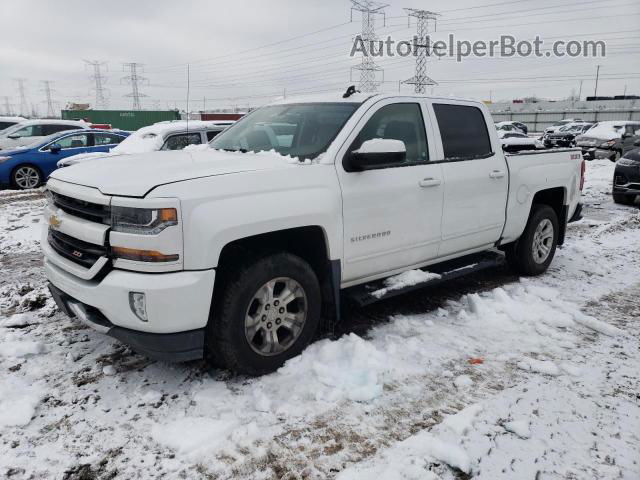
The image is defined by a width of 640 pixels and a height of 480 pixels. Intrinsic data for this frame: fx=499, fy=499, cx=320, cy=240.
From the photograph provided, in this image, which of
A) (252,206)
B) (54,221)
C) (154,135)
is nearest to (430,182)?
(252,206)

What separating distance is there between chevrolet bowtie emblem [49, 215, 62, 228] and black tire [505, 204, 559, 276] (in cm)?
454

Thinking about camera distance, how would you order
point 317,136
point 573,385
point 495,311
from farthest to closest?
point 495,311 < point 317,136 < point 573,385

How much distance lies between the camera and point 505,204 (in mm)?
5016

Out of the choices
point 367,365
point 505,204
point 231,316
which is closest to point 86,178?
point 231,316

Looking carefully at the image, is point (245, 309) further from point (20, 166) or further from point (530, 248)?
point (20, 166)

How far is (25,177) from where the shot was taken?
12.2 m

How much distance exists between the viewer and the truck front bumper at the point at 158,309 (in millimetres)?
2834

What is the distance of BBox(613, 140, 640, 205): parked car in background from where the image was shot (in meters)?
10.1

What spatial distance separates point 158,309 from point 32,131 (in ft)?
51.2

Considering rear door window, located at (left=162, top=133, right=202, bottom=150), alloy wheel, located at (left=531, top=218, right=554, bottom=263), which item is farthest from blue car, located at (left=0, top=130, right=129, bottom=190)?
alloy wheel, located at (left=531, top=218, right=554, bottom=263)

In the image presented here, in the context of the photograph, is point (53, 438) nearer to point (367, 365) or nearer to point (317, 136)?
point (367, 365)

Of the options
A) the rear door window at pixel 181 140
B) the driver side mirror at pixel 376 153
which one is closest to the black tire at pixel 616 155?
the rear door window at pixel 181 140

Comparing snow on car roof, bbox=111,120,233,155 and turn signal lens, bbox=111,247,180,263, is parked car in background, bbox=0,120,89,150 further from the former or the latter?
turn signal lens, bbox=111,247,180,263

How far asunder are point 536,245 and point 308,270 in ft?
11.2
